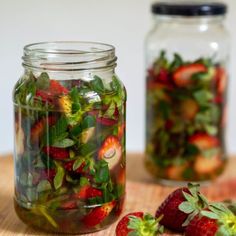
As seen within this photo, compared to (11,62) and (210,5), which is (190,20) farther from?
(11,62)

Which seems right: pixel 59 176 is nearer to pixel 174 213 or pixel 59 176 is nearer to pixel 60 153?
pixel 60 153

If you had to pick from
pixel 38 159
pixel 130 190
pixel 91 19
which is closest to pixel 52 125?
pixel 38 159

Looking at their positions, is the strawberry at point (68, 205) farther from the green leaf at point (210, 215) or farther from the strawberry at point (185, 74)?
the strawberry at point (185, 74)

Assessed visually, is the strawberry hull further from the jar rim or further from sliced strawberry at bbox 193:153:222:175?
the jar rim

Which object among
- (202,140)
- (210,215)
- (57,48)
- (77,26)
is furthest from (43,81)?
(77,26)

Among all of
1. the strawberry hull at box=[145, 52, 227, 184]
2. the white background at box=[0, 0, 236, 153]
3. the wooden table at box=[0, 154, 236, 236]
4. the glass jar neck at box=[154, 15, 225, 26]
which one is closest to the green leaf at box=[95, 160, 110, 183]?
the wooden table at box=[0, 154, 236, 236]

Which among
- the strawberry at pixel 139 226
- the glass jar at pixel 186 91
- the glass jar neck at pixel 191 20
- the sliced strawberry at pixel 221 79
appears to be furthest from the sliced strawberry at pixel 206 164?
the strawberry at pixel 139 226
